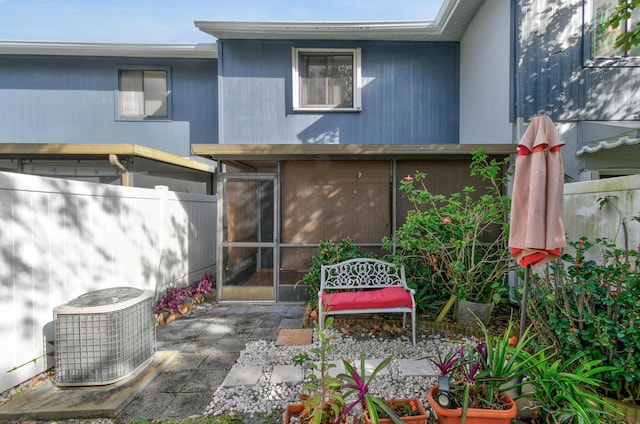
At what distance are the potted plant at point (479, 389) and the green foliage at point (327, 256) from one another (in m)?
2.48

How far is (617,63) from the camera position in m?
5.34

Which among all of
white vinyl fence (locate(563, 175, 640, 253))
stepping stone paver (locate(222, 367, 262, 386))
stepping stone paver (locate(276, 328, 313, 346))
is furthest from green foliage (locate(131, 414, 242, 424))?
white vinyl fence (locate(563, 175, 640, 253))

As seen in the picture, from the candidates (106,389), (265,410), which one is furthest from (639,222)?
(106,389)

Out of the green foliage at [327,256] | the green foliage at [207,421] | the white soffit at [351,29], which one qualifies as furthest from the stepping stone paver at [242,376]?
the white soffit at [351,29]

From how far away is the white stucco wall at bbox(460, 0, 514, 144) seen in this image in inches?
223

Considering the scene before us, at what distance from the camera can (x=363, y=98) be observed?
23.9 feet

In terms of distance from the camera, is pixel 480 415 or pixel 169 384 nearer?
pixel 480 415

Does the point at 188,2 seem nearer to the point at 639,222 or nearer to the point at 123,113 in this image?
the point at 123,113

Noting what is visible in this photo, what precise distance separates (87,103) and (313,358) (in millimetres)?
8583

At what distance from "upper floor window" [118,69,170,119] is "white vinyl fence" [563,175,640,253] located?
8484 millimetres

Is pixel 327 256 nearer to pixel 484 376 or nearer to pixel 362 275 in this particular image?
pixel 362 275

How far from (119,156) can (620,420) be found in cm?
722

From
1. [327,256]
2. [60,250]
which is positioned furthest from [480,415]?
[60,250]

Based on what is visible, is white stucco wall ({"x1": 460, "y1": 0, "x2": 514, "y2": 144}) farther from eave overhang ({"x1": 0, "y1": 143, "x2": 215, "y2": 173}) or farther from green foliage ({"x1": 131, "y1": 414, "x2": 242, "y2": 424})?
eave overhang ({"x1": 0, "y1": 143, "x2": 215, "y2": 173})
